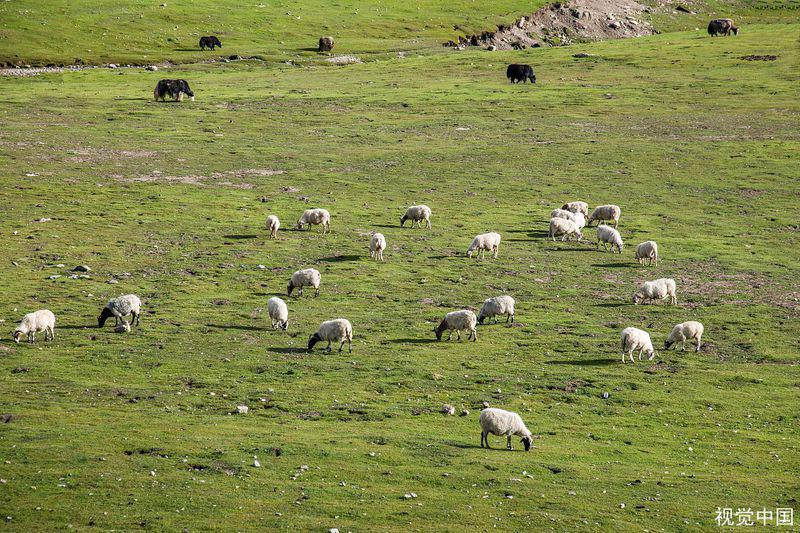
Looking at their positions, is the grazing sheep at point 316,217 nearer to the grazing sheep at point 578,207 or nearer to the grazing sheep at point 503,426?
the grazing sheep at point 578,207

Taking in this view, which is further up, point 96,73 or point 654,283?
point 96,73

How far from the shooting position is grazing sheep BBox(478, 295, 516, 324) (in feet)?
Result: 115

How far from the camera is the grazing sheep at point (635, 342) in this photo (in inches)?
1236

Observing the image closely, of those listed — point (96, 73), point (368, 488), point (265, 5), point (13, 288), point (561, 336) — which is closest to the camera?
point (368, 488)

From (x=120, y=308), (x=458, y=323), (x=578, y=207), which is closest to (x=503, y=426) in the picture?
(x=458, y=323)

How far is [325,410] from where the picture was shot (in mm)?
26406

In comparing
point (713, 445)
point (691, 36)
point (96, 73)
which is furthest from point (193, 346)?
point (691, 36)

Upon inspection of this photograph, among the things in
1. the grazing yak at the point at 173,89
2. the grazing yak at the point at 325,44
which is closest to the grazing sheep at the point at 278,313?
the grazing yak at the point at 173,89

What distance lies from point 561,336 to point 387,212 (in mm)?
19525

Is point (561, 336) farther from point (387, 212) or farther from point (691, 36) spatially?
point (691, 36)

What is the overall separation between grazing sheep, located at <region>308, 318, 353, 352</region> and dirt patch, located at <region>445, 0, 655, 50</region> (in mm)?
79131

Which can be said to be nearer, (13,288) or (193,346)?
(193,346)

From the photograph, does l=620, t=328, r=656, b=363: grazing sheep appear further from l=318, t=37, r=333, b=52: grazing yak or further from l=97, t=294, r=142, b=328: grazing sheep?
l=318, t=37, r=333, b=52: grazing yak

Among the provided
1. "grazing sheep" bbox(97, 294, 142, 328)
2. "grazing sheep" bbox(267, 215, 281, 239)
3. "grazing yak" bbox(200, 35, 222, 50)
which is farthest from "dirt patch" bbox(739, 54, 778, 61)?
"grazing sheep" bbox(97, 294, 142, 328)
